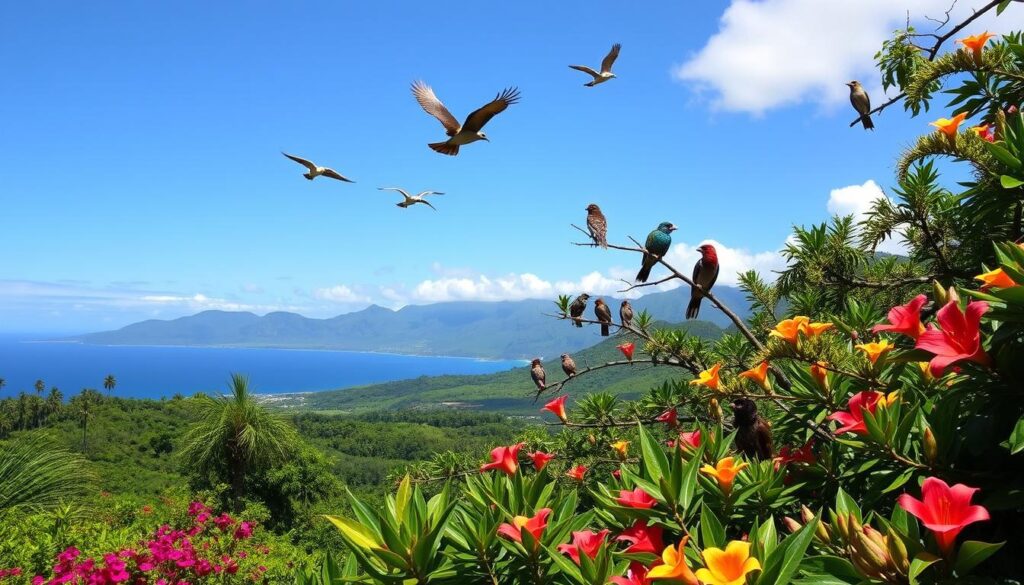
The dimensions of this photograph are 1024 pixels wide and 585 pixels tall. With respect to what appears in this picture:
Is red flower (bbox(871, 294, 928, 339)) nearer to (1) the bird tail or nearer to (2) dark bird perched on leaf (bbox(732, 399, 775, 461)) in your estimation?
(2) dark bird perched on leaf (bbox(732, 399, 775, 461))

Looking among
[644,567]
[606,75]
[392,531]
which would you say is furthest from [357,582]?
[606,75]

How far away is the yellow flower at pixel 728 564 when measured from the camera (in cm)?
103

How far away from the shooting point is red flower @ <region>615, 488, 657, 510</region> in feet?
4.66

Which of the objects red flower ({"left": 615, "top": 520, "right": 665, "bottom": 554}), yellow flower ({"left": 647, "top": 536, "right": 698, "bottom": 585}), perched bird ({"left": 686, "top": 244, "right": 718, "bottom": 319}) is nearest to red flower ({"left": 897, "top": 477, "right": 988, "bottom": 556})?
yellow flower ({"left": 647, "top": 536, "right": 698, "bottom": 585})

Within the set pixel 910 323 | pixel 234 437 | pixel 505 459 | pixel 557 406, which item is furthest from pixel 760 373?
pixel 234 437

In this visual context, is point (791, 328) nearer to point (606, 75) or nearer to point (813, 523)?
point (813, 523)

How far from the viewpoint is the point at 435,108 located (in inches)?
207

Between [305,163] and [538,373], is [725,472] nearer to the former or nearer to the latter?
[538,373]

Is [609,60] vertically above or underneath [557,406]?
above

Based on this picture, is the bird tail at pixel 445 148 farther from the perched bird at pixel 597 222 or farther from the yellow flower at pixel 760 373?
the yellow flower at pixel 760 373

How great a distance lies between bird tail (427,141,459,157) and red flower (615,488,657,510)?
164 inches

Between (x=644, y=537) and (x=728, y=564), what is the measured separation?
0.33 metres

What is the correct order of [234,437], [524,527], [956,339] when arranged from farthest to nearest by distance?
1. [234,437]
2. [524,527]
3. [956,339]

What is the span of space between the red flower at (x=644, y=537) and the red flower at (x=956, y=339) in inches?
28.1
